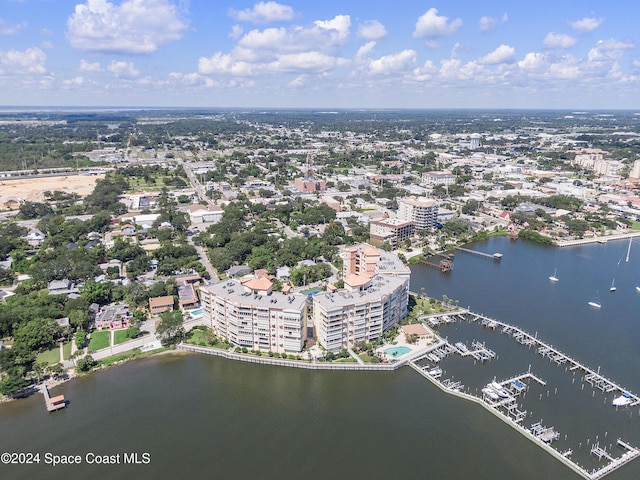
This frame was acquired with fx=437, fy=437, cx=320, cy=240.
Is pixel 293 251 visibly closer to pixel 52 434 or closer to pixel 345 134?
pixel 52 434

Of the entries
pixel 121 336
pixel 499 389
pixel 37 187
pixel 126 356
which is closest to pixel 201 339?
pixel 126 356

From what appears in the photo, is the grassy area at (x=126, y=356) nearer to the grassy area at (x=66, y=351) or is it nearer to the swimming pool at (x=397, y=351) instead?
the grassy area at (x=66, y=351)

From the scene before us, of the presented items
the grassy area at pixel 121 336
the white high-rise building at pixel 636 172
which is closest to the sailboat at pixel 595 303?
the grassy area at pixel 121 336

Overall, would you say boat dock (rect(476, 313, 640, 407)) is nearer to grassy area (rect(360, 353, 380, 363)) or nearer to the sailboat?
the sailboat

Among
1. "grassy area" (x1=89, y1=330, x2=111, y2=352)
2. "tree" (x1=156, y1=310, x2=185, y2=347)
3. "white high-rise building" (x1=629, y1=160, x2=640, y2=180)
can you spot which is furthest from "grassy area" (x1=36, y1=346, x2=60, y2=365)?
"white high-rise building" (x1=629, y1=160, x2=640, y2=180)

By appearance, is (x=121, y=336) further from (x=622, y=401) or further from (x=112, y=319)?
(x=622, y=401)

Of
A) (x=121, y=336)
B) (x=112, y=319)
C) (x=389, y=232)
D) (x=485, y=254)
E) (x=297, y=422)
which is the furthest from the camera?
(x=389, y=232)
